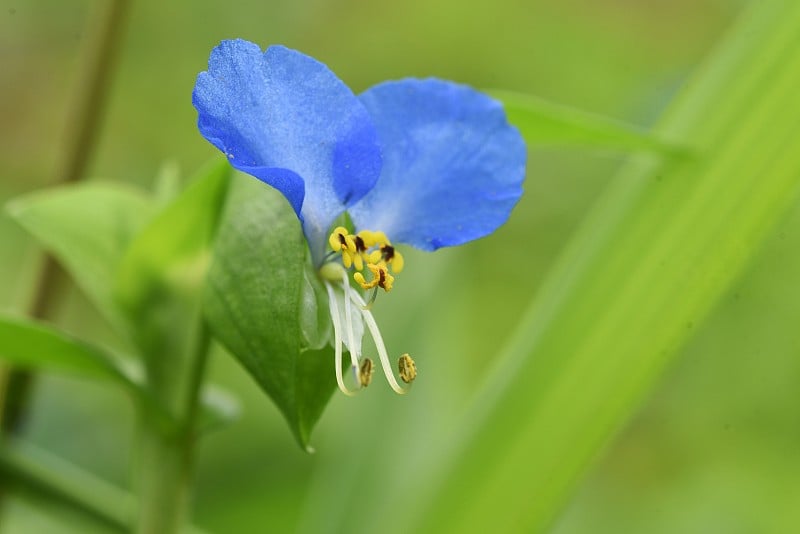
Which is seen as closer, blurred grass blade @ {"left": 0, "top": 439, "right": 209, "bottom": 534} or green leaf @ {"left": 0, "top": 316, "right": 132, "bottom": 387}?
green leaf @ {"left": 0, "top": 316, "right": 132, "bottom": 387}

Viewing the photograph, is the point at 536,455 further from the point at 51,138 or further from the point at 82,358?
the point at 51,138

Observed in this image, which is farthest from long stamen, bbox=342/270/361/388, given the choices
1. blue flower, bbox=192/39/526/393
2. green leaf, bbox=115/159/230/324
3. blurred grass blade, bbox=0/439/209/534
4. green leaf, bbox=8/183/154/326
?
blurred grass blade, bbox=0/439/209/534

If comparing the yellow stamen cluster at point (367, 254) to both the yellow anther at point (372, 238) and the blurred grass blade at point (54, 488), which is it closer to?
the yellow anther at point (372, 238)

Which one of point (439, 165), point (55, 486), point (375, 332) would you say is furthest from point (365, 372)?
point (55, 486)

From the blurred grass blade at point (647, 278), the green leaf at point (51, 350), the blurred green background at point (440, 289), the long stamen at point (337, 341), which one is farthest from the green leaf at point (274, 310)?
the blurred green background at point (440, 289)

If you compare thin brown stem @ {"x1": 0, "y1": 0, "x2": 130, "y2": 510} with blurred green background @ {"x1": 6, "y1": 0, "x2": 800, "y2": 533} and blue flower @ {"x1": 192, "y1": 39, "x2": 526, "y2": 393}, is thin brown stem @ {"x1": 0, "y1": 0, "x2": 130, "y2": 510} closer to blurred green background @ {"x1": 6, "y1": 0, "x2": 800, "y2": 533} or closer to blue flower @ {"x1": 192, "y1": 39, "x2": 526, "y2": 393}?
blurred green background @ {"x1": 6, "y1": 0, "x2": 800, "y2": 533}

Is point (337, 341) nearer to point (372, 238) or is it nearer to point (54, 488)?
point (372, 238)
